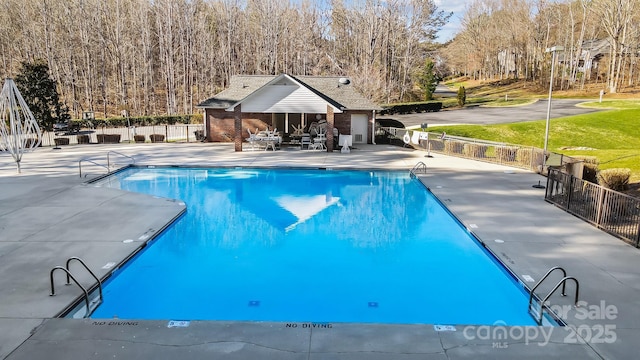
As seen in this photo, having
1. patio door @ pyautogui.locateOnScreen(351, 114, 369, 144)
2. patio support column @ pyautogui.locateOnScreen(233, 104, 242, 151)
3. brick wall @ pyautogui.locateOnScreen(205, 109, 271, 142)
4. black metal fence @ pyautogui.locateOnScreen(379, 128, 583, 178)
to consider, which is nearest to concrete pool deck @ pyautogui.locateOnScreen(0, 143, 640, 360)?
black metal fence @ pyautogui.locateOnScreen(379, 128, 583, 178)

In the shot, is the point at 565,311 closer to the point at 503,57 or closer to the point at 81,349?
the point at 81,349

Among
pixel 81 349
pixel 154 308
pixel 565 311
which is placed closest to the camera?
pixel 81 349

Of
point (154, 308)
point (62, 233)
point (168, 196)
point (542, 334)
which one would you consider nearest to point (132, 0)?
point (168, 196)

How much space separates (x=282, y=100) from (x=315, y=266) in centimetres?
1572

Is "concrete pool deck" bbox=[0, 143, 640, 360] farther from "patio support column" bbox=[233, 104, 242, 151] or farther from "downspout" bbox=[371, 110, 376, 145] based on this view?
"downspout" bbox=[371, 110, 376, 145]

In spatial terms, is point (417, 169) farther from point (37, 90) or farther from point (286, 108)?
point (37, 90)

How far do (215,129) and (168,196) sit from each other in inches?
517

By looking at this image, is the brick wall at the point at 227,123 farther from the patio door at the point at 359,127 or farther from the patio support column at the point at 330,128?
the patio door at the point at 359,127

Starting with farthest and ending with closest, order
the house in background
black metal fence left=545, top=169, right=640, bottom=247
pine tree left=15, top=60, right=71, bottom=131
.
A: pine tree left=15, top=60, right=71, bottom=131 → the house in background → black metal fence left=545, top=169, right=640, bottom=247

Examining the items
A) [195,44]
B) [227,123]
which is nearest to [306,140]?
[227,123]

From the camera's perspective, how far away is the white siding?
24.5 m

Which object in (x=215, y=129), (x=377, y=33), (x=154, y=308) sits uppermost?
(x=377, y=33)

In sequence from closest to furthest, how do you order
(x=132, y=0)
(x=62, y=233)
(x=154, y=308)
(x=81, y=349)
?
(x=81, y=349) → (x=154, y=308) → (x=62, y=233) → (x=132, y=0)

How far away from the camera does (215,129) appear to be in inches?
1121
